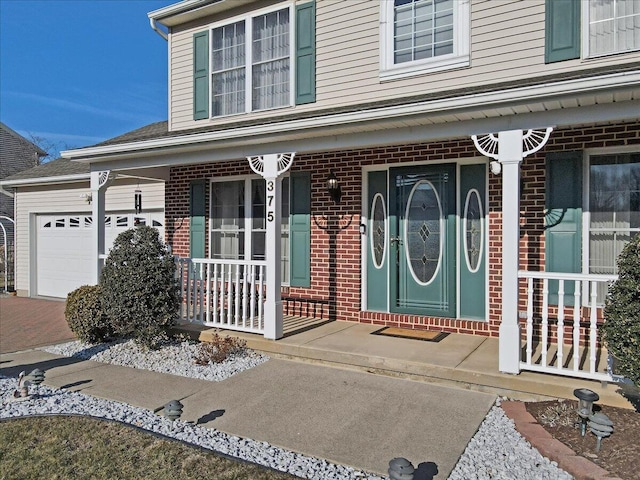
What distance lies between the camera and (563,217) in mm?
5949

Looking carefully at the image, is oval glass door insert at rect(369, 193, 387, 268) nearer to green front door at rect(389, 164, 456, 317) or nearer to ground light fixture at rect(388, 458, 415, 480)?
green front door at rect(389, 164, 456, 317)

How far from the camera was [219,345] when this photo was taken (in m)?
6.12

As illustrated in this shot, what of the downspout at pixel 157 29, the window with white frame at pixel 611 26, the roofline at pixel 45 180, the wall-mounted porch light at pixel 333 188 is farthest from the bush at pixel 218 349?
the roofline at pixel 45 180

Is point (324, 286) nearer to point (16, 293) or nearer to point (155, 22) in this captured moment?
point (155, 22)

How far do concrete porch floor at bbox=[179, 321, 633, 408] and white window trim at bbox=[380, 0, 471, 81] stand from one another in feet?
12.1

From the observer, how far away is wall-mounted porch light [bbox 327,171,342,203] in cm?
751

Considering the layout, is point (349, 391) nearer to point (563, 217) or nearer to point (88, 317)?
point (563, 217)

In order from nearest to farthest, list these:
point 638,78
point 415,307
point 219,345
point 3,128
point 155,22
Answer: point 638,78 < point 219,345 < point 415,307 < point 155,22 < point 3,128

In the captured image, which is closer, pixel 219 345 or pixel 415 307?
pixel 219 345

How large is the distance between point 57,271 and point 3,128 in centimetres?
1542

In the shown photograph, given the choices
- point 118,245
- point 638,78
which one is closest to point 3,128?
point 118,245

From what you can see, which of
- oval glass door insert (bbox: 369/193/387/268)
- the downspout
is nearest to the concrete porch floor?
oval glass door insert (bbox: 369/193/387/268)

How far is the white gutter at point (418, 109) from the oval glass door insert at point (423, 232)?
183 cm

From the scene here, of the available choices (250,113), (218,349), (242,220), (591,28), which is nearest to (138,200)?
(242,220)
